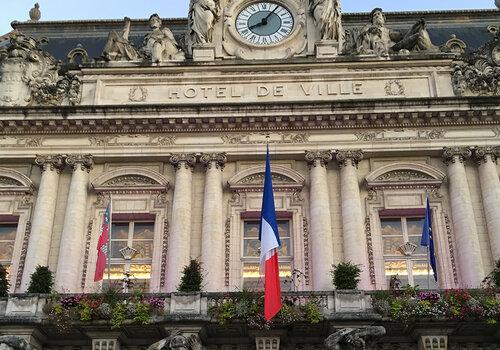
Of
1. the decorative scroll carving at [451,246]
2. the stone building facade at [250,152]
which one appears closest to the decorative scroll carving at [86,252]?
the stone building facade at [250,152]

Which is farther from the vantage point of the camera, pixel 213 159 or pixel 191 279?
pixel 213 159

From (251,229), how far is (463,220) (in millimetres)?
5946

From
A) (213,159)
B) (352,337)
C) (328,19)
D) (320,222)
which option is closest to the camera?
(352,337)

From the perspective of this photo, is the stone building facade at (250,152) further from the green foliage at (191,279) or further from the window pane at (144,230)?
the green foliage at (191,279)

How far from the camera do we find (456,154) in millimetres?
21406

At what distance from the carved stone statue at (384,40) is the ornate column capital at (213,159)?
570cm

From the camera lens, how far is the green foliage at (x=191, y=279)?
1775cm

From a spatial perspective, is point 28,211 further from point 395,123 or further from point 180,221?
point 395,123

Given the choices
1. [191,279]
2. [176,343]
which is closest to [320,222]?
[191,279]

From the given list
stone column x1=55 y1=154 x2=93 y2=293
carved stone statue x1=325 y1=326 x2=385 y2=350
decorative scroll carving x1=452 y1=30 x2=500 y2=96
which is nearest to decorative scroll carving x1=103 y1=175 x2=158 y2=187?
stone column x1=55 y1=154 x2=93 y2=293

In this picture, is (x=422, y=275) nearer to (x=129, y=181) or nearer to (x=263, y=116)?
(x=263, y=116)

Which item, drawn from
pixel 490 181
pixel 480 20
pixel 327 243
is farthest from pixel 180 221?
pixel 480 20

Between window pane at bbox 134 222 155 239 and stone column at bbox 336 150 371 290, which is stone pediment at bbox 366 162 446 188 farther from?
window pane at bbox 134 222 155 239

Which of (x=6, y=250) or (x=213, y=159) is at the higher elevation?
(x=213, y=159)
